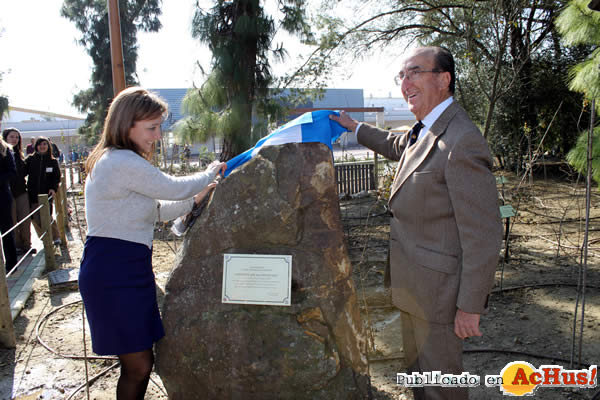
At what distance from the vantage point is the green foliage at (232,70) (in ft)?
19.2

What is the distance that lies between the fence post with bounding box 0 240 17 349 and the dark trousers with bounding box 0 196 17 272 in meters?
2.00

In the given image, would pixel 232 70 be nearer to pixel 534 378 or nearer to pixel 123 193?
pixel 123 193

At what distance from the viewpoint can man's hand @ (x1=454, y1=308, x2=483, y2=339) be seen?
74.1 inches

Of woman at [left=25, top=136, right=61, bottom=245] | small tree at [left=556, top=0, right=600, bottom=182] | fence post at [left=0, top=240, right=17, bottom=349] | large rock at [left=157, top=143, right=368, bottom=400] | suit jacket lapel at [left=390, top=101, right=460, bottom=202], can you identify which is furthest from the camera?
woman at [left=25, top=136, right=61, bottom=245]

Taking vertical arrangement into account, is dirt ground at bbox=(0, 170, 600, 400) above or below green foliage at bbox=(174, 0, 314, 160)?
below

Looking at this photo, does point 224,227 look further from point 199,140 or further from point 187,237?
point 199,140

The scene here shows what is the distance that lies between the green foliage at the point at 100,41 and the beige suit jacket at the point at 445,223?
1642 centimetres

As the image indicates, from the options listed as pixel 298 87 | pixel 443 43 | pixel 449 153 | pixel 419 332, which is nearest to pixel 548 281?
pixel 419 332

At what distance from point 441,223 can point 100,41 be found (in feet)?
61.4

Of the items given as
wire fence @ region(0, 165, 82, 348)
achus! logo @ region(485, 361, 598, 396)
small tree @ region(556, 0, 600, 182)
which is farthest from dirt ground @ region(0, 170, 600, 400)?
small tree @ region(556, 0, 600, 182)

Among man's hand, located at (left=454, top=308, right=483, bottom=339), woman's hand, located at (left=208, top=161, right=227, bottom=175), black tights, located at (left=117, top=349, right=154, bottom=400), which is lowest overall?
black tights, located at (left=117, top=349, right=154, bottom=400)

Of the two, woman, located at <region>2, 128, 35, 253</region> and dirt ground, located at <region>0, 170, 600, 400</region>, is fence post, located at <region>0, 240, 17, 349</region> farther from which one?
woman, located at <region>2, 128, 35, 253</region>

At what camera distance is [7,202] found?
18.8 feet

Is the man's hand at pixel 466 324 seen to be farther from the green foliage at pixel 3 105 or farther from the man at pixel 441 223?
the green foliage at pixel 3 105
